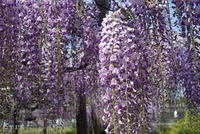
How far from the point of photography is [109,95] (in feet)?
9.55

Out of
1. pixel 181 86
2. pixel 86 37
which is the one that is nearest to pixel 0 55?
pixel 86 37

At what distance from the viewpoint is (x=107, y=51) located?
2965mm

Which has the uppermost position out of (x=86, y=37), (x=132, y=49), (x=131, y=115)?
(x=86, y=37)

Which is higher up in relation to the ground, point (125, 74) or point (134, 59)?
point (134, 59)

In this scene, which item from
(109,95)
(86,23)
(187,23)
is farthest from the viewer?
(86,23)

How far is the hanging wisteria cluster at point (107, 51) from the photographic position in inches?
110

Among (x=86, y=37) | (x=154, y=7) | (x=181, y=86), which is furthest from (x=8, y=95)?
(x=181, y=86)

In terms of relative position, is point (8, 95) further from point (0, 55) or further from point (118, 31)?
point (118, 31)

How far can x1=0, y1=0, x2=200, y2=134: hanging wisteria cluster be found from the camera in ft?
9.14

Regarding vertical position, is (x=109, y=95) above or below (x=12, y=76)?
below

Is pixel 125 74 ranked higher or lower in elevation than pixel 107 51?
lower

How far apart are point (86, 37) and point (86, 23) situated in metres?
0.16

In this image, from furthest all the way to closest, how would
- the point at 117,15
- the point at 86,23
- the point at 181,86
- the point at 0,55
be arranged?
the point at 181,86
the point at 86,23
the point at 0,55
the point at 117,15

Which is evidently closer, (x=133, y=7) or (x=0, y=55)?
(x=133, y=7)
